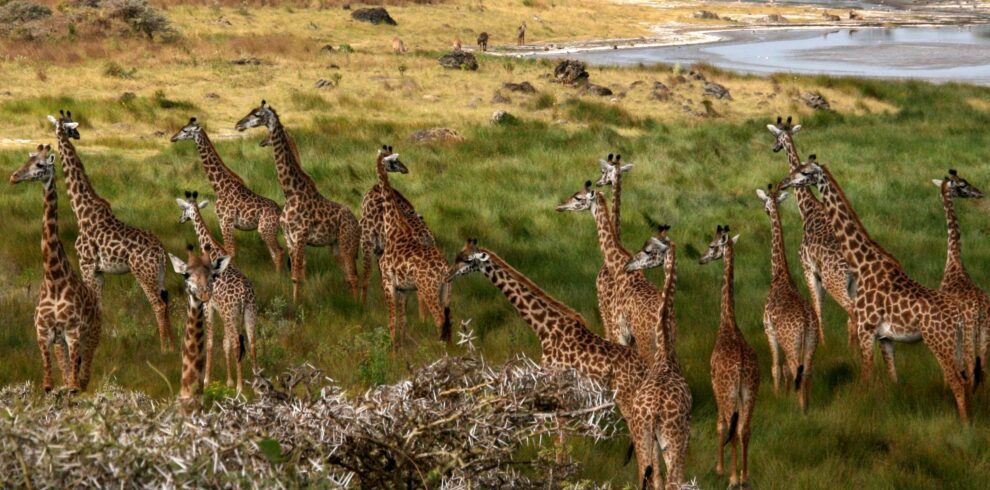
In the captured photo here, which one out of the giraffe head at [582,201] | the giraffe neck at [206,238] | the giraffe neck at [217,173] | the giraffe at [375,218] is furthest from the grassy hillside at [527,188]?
the giraffe head at [582,201]

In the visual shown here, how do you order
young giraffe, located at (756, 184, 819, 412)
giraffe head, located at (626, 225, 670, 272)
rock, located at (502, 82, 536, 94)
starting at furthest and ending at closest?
rock, located at (502, 82, 536, 94), young giraffe, located at (756, 184, 819, 412), giraffe head, located at (626, 225, 670, 272)

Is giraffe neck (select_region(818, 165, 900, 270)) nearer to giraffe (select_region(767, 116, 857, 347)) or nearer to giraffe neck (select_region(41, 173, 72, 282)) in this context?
giraffe (select_region(767, 116, 857, 347))

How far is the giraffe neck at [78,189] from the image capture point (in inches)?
452

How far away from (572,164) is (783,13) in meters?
69.6

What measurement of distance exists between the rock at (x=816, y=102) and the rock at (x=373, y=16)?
88.9ft

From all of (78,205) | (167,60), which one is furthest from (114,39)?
(78,205)

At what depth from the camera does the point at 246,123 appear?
14.6 m

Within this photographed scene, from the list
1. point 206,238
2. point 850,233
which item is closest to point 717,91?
point 850,233

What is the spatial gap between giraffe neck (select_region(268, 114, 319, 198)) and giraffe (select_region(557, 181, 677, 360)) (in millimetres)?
3663

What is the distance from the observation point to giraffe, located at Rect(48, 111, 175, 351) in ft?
35.9

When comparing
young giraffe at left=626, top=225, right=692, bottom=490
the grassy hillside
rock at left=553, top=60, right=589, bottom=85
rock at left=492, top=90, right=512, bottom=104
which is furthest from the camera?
rock at left=553, top=60, right=589, bottom=85

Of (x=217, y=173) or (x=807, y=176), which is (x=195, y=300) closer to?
(x=807, y=176)

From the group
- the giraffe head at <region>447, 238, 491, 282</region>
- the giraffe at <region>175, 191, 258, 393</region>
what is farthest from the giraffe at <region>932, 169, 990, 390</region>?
the giraffe at <region>175, 191, 258, 393</region>

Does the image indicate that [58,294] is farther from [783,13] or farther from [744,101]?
[783,13]
